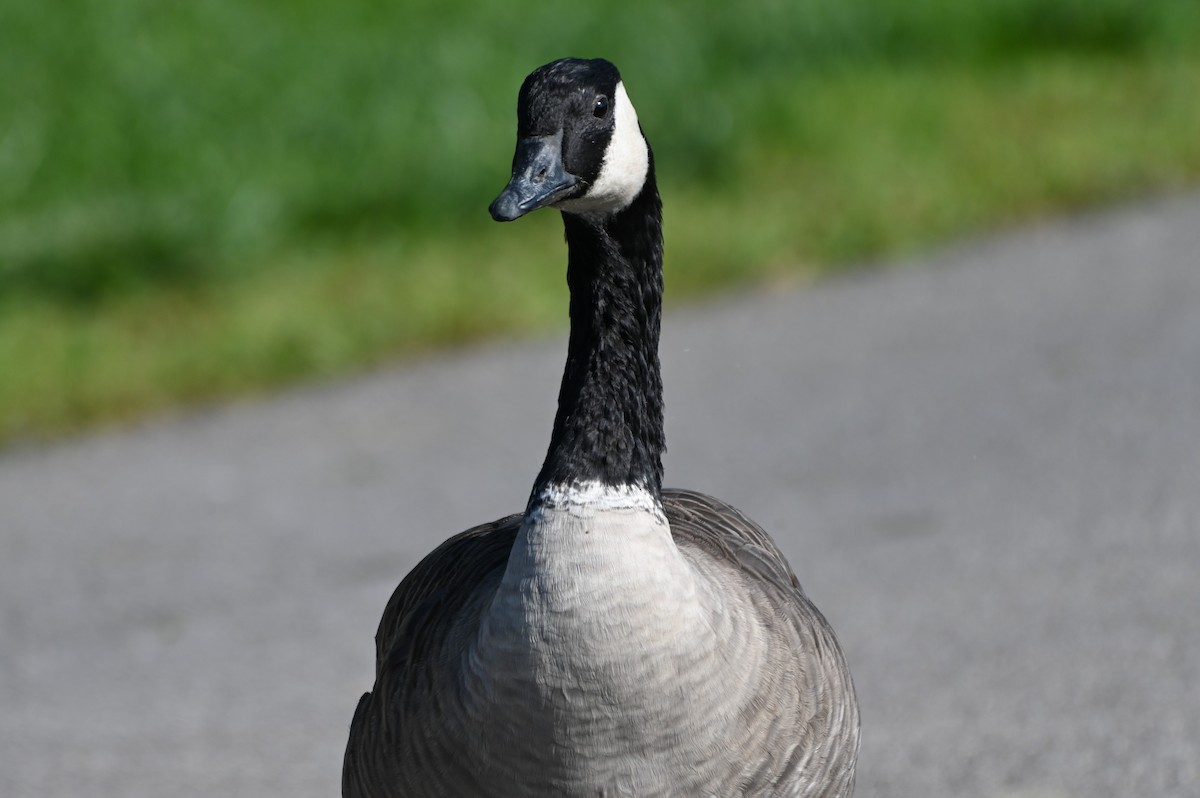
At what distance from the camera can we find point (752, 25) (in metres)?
9.43

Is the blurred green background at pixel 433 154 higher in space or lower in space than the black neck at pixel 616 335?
higher

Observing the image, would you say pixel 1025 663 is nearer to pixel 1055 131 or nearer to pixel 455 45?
pixel 1055 131

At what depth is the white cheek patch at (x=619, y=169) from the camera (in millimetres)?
2629

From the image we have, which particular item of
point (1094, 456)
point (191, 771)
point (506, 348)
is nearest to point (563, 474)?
point (191, 771)

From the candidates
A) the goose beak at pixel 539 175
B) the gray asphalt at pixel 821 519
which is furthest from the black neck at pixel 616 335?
the gray asphalt at pixel 821 519

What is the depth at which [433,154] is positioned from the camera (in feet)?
26.0

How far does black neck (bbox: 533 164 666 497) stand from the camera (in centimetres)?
273

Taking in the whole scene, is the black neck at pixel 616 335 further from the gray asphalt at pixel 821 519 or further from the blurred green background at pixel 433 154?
the blurred green background at pixel 433 154

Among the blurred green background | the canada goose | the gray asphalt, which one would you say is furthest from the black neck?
the blurred green background

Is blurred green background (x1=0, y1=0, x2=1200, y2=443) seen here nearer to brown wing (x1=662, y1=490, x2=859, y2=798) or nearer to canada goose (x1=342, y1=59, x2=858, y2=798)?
brown wing (x1=662, y1=490, x2=859, y2=798)

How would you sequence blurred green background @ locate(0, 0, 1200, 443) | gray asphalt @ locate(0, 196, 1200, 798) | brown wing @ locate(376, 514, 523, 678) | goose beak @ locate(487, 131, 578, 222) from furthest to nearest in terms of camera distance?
blurred green background @ locate(0, 0, 1200, 443) < gray asphalt @ locate(0, 196, 1200, 798) < brown wing @ locate(376, 514, 523, 678) < goose beak @ locate(487, 131, 578, 222)

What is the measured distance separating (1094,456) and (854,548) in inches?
37.3

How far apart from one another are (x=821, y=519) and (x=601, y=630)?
8.88 feet

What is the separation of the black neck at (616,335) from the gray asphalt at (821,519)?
1312 millimetres
